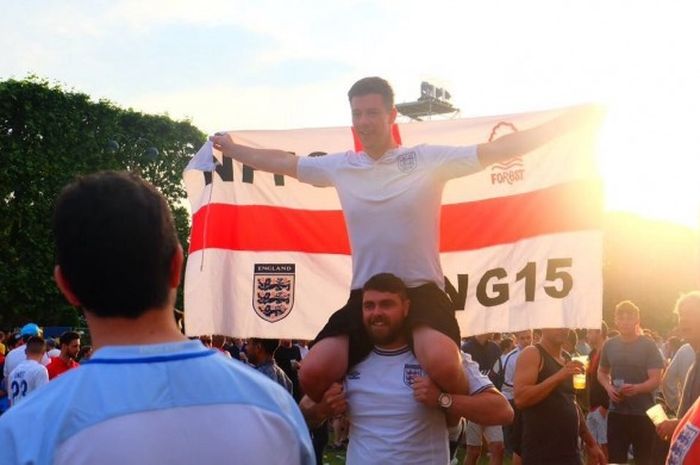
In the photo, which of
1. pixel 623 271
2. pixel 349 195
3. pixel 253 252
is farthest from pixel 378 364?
pixel 623 271

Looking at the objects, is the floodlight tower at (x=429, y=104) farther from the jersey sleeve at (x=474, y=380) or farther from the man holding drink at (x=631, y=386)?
the jersey sleeve at (x=474, y=380)

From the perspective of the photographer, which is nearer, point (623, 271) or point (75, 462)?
point (75, 462)

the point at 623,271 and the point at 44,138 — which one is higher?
the point at 44,138

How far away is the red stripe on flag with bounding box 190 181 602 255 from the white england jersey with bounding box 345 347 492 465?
1.32 m

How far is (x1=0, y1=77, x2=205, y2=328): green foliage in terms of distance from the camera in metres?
33.9

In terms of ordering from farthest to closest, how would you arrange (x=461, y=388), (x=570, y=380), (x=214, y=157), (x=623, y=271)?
(x=623, y=271) < (x=570, y=380) < (x=214, y=157) < (x=461, y=388)

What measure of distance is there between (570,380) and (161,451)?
19.1 feet

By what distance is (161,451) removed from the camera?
205 centimetres

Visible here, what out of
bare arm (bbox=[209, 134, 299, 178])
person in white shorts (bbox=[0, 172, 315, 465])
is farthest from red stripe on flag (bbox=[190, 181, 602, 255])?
person in white shorts (bbox=[0, 172, 315, 465])

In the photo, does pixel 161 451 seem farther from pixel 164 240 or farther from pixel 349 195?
pixel 349 195

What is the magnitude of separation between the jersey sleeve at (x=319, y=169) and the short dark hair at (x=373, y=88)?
36 centimetres

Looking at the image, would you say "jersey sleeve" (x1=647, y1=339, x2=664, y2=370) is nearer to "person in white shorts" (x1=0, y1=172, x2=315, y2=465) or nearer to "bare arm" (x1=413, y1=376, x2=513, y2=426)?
"bare arm" (x1=413, y1=376, x2=513, y2=426)

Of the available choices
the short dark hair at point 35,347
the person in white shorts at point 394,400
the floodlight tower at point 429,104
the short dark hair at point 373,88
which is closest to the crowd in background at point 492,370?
the short dark hair at point 35,347

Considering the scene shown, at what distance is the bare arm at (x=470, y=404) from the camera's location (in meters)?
4.51
